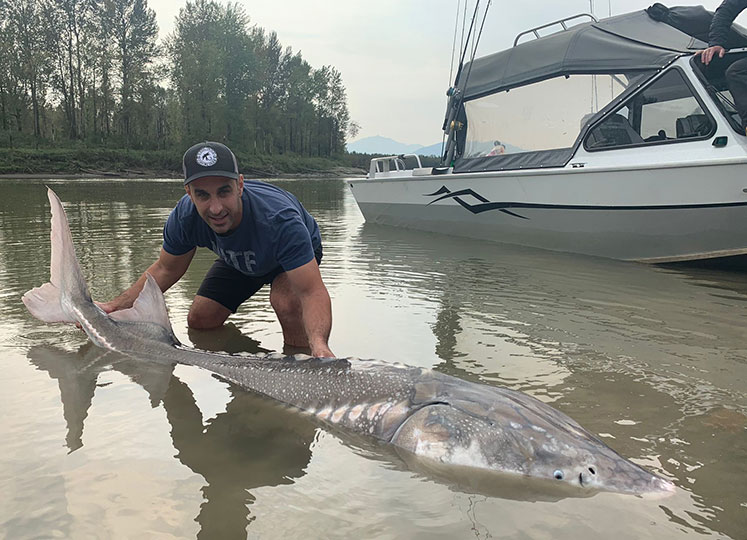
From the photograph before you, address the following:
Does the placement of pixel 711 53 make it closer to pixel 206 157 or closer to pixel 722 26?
pixel 722 26

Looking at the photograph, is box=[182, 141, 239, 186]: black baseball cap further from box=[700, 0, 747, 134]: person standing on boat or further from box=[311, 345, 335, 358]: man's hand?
box=[700, 0, 747, 134]: person standing on boat

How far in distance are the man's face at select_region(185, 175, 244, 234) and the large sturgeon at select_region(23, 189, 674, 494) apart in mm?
514

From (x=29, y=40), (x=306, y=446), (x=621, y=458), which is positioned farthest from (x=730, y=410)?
(x=29, y=40)

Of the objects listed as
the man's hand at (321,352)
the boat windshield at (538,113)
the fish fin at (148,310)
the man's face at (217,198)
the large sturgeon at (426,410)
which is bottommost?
the large sturgeon at (426,410)

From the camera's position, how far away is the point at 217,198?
319cm

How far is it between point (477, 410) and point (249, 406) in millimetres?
1153

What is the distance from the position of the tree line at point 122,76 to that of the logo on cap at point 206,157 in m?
40.2

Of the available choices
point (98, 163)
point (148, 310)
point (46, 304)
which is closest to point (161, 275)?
point (148, 310)


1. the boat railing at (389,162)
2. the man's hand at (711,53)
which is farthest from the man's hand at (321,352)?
the boat railing at (389,162)

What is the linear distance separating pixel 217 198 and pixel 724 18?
5.78 metres

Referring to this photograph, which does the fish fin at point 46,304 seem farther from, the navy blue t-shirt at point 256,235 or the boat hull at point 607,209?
the boat hull at point 607,209

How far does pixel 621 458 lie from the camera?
204 cm

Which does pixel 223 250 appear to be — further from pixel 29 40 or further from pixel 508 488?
pixel 29 40

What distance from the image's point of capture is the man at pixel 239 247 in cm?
312
